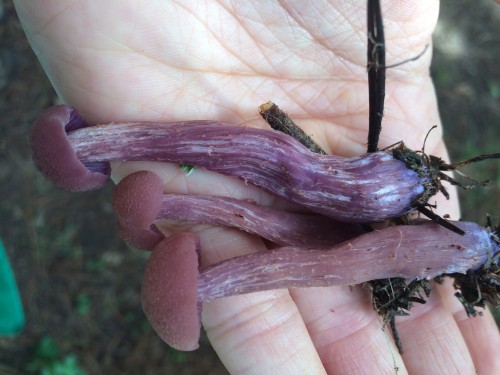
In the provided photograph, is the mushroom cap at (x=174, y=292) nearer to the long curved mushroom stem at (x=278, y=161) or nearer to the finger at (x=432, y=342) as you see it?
the long curved mushroom stem at (x=278, y=161)

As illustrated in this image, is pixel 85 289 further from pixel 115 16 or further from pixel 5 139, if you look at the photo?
pixel 115 16

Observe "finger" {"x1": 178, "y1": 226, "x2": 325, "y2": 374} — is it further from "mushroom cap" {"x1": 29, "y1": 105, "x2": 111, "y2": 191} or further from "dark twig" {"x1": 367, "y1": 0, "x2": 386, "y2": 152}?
"dark twig" {"x1": 367, "y1": 0, "x2": 386, "y2": 152}

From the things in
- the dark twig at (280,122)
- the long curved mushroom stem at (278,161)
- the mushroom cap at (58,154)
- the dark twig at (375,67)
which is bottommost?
the mushroom cap at (58,154)

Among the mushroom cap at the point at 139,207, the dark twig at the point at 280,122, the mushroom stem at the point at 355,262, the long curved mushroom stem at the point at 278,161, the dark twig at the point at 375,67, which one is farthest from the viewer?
the dark twig at the point at 280,122

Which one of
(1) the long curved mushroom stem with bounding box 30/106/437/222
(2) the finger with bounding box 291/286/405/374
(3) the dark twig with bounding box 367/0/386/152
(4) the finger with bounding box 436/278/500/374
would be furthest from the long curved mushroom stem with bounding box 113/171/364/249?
(4) the finger with bounding box 436/278/500/374

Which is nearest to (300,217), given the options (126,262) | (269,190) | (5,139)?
(269,190)

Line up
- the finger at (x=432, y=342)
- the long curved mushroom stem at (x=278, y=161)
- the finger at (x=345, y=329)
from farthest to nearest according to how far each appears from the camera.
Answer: the finger at (x=432, y=342)
the finger at (x=345, y=329)
the long curved mushroom stem at (x=278, y=161)

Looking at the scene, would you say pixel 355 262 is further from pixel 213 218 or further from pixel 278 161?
pixel 213 218

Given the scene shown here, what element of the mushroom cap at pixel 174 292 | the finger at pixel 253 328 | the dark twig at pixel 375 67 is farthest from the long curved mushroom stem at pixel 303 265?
the dark twig at pixel 375 67
